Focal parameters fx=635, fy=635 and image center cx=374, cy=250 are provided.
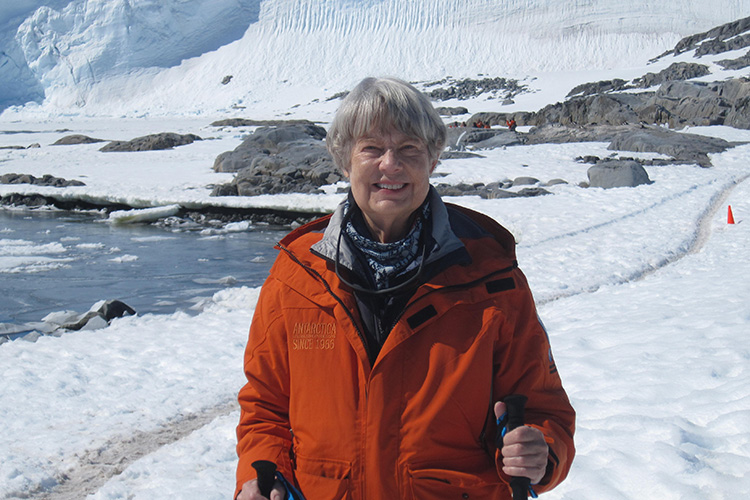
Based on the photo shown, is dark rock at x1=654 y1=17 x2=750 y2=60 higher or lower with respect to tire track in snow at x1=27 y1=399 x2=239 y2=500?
higher

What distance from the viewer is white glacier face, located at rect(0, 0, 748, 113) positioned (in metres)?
53.1

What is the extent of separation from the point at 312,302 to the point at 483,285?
0.42 metres

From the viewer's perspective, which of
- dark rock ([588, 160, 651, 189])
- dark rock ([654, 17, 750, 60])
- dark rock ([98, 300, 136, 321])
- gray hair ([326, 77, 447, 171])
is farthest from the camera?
dark rock ([654, 17, 750, 60])

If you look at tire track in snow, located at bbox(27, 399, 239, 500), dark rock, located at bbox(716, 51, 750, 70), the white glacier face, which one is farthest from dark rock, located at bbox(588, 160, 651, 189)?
the white glacier face

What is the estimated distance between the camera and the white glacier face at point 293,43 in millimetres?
53094

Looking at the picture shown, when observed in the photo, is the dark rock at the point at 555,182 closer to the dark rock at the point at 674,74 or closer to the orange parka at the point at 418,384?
the orange parka at the point at 418,384

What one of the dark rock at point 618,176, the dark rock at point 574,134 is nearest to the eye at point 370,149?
the dark rock at point 618,176

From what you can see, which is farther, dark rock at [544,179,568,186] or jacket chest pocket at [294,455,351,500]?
dark rock at [544,179,568,186]

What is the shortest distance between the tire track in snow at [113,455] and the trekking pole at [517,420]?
7.75 feet

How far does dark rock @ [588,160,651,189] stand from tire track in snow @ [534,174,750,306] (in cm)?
115

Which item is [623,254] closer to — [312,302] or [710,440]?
[710,440]

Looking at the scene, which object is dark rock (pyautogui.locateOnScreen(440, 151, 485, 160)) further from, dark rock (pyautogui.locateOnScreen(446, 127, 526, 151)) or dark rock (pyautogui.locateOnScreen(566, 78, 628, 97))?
dark rock (pyautogui.locateOnScreen(566, 78, 628, 97))

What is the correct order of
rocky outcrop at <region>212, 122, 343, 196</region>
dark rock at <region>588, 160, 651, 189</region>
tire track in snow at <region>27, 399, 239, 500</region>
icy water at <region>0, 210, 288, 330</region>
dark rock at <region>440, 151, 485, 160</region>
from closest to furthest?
tire track in snow at <region>27, 399, 239, 500</region> → icy water at <region>0, 210, 288, 330</region> → dark rock at <region>588, 160, 651, 189</region> → rocky outcrop at <region>212, 122, 343, 196</region> → dark rock at <region>440, 151, 485, 160</region>

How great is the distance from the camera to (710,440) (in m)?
2.89
